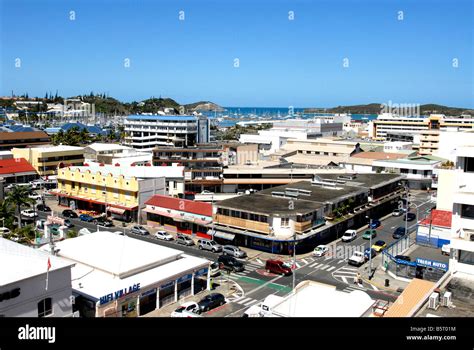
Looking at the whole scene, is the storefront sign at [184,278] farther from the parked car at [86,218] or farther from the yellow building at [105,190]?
the parked car at [86,218]

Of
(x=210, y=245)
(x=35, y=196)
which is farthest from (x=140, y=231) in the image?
(x=35, y=196)

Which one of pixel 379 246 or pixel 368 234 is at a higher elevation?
pixel 368 234

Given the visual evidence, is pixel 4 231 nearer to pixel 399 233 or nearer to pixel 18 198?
pixel 18 198

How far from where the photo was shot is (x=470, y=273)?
699 centimetres

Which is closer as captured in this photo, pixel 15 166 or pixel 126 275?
Answer: pixel 126 275

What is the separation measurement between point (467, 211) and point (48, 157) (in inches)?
1005

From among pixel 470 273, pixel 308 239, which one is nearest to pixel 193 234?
pixel 308 239

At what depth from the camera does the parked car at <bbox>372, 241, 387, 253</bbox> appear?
51.1ft

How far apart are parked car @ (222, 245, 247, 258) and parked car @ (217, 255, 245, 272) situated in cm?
67

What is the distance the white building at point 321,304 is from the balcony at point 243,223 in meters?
6.75

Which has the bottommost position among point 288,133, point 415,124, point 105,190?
point 105,190

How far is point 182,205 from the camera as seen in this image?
1770 centimetres

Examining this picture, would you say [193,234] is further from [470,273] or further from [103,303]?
[470,273]

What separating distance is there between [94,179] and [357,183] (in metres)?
11.7
